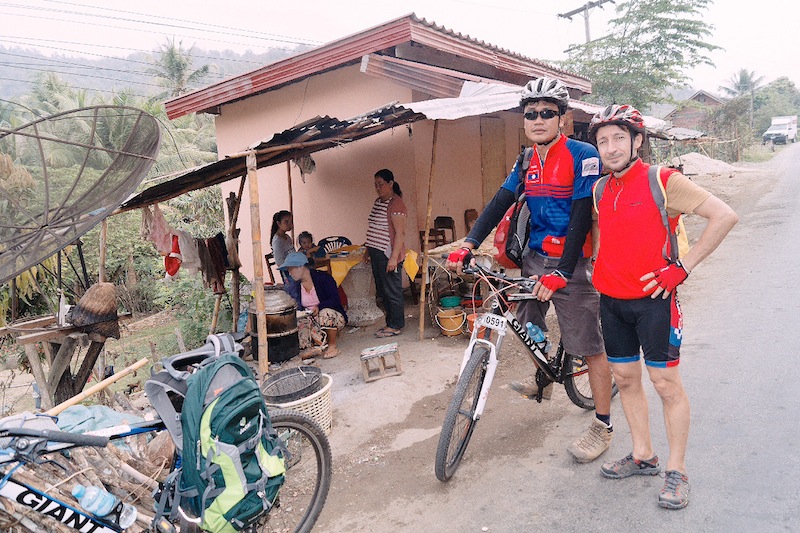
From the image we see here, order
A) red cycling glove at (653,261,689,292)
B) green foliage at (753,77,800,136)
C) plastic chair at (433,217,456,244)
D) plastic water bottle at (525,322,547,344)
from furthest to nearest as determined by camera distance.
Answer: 1. green foliage at (753,77,800,136)
2. plastic chair at (433,217,456,244)
3. plastic water bottle at (525,322,547,344)
4. red cycling glove at (653,261,689,292)

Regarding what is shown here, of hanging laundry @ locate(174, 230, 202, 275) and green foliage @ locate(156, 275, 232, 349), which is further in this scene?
green foliage @ locate(156, 275, 232, 349)

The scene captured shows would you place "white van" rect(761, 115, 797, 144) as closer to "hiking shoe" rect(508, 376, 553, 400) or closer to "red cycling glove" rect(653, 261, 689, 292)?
"hiking shoe" rect(508, 376, 553, 400)

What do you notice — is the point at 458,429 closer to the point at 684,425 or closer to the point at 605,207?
the point at 684,425

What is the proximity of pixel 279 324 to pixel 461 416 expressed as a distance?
2912 mm

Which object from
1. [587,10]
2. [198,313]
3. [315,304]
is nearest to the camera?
[315,304]

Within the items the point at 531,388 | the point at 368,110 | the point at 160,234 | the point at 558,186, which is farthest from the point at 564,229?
the point at 368,110

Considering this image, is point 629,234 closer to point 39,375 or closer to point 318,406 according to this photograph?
point 318,406

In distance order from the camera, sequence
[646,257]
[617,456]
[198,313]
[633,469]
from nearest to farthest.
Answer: [646,257]
[633,469]
[617,456]
[198,313]

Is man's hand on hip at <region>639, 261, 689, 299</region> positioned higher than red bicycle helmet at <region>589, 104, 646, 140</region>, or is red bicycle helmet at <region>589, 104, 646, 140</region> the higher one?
red bicycle helmet at <region>589, 104, 646, 140</region>

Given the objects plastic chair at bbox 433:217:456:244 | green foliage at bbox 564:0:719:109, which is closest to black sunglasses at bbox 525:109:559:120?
plastic chair at bbox 433:217:456:244

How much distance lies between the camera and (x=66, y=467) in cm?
219

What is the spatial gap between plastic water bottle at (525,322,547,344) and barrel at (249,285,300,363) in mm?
2980

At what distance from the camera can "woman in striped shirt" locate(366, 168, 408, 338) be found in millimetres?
5777

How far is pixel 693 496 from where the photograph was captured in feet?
8.20
